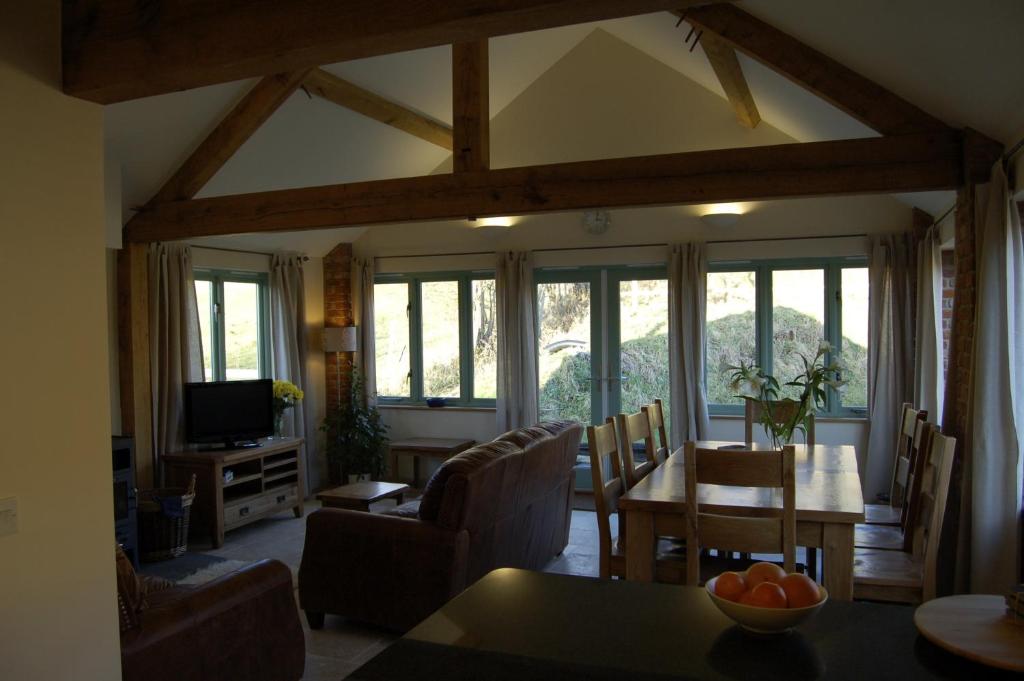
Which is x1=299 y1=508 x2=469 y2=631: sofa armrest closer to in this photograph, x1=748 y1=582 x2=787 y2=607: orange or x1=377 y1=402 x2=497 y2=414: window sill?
→ x1=748 y1=582 x2=787 y2=607: orange

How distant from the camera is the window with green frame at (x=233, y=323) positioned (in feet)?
→ 21.7

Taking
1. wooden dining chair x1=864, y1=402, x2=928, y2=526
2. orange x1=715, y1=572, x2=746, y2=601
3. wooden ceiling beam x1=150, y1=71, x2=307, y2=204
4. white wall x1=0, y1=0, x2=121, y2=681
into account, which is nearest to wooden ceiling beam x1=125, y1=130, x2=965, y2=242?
wooden ceiling beam x1=150, y1=71, x2=307, y2=204

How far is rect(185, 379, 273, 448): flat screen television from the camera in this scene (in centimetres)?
589

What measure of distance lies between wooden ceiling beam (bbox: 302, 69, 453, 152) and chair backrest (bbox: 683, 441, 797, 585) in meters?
4.14

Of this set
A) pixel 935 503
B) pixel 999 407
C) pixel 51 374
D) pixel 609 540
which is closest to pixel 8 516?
pixel 51 374

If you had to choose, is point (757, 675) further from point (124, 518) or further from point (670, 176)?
point (124, 518)

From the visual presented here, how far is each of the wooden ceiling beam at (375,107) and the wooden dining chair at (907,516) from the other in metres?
4.45

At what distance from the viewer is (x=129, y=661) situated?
2.45m

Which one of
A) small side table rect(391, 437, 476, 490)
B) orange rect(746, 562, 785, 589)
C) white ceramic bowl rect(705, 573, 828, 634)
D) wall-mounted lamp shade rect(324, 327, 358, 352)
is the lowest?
small side table rect(391, 437, 476, 490)

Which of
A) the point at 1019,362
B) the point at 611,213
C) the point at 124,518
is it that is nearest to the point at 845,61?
the point at 1019,362

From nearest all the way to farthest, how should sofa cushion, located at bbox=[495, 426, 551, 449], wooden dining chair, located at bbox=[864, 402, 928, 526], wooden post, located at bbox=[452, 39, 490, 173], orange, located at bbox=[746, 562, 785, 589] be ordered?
orange, located at bbox=[746, 562, 785, 589]
wooden dining chair, located at bbox=[864, 402, 928, 526]
sofa cushion, located at bbox=[495, 426, 551, 449]
wooden post, located at bbox=[452, 39, 490, 173]

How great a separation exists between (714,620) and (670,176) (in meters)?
3.06

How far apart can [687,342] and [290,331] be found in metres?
3.68

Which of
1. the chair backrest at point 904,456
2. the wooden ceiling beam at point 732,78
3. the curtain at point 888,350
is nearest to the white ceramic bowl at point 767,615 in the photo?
the chair backrest at point 904,456
